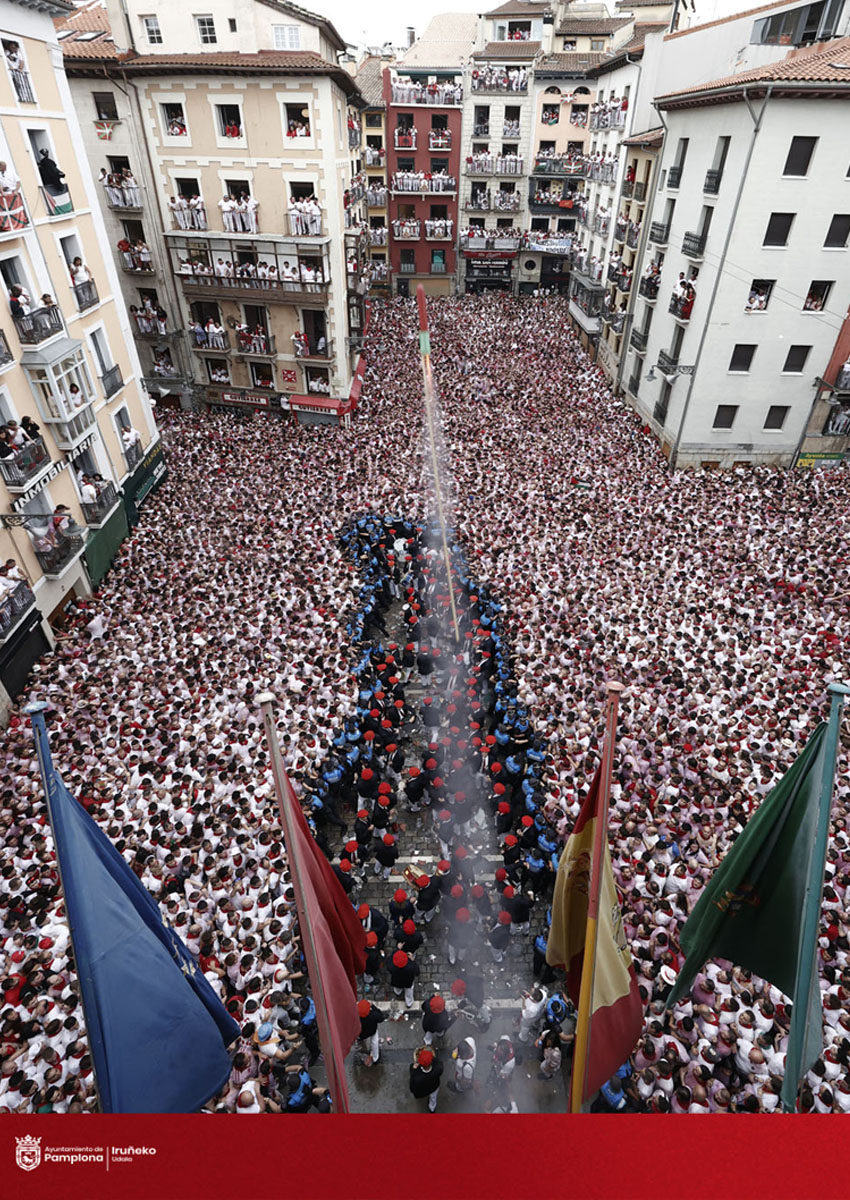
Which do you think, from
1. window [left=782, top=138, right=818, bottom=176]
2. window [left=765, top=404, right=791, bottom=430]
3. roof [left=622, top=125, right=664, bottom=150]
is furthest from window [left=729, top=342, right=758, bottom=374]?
roof [left=622, top=125, right=664, bottom=150]

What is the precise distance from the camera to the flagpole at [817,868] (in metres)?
4.96

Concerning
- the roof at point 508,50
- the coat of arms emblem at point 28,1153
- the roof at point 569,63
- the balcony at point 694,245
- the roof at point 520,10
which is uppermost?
the roof at point 520,10

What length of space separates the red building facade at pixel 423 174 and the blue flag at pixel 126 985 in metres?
53.0

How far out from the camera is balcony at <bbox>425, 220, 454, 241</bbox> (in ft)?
161

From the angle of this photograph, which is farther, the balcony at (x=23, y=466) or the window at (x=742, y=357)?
the window at (x=742, y=357)

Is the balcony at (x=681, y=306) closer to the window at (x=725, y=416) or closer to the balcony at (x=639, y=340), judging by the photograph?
the balcony at (x=639, y=340)

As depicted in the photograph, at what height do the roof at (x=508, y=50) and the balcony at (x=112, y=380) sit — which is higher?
the roof at (x=508, y=50)

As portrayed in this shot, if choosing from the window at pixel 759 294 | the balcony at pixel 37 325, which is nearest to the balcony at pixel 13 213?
the balcony at pixel 37 325

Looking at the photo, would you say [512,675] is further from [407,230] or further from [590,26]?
[590,26]

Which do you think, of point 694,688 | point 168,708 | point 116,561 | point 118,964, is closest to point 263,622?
point 168,708

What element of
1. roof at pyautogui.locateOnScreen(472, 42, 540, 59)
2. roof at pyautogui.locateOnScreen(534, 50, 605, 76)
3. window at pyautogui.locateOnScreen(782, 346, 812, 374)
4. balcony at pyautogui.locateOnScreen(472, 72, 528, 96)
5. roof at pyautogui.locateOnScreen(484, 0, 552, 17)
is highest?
roof at pyautogui.locateOnScreen(484, 0, 552, 17)

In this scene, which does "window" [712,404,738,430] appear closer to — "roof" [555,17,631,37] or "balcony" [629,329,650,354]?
"balcony" [629,329,650,354]

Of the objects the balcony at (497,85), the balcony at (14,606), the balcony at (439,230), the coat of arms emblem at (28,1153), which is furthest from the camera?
the balcony at (439,230)

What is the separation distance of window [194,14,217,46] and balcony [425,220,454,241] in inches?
965
